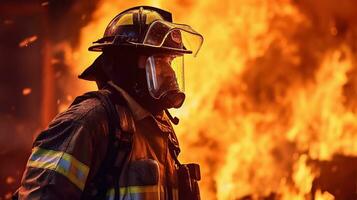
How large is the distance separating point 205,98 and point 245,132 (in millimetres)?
627

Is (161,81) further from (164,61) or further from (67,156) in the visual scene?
(67,156)

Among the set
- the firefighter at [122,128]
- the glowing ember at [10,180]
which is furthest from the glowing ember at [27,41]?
the firefighter at [122,128]

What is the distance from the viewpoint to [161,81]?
2.99 metres

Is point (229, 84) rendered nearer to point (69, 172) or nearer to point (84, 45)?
point (84, 45)

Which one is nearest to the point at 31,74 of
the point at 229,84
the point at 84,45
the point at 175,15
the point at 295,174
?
the point at 84,45

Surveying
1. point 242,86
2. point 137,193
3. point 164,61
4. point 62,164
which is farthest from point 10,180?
point 62,164

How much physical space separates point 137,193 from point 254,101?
4447mm

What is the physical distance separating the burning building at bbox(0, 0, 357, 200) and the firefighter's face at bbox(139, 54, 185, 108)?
3.39m

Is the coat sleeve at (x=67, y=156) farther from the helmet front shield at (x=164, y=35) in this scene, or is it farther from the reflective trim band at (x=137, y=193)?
the helmet front shield at (x=164, y=35)

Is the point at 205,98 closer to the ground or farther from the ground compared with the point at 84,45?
closer to the ground

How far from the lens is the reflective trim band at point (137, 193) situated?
8.23 ft

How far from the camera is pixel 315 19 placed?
6.78m

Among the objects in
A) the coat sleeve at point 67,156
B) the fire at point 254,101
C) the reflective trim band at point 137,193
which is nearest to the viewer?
the coat sleeve at point 67,156

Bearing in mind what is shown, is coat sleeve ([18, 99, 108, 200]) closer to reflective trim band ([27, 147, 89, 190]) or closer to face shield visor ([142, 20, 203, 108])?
reflective trim band ([27, 147, 89, 190])
